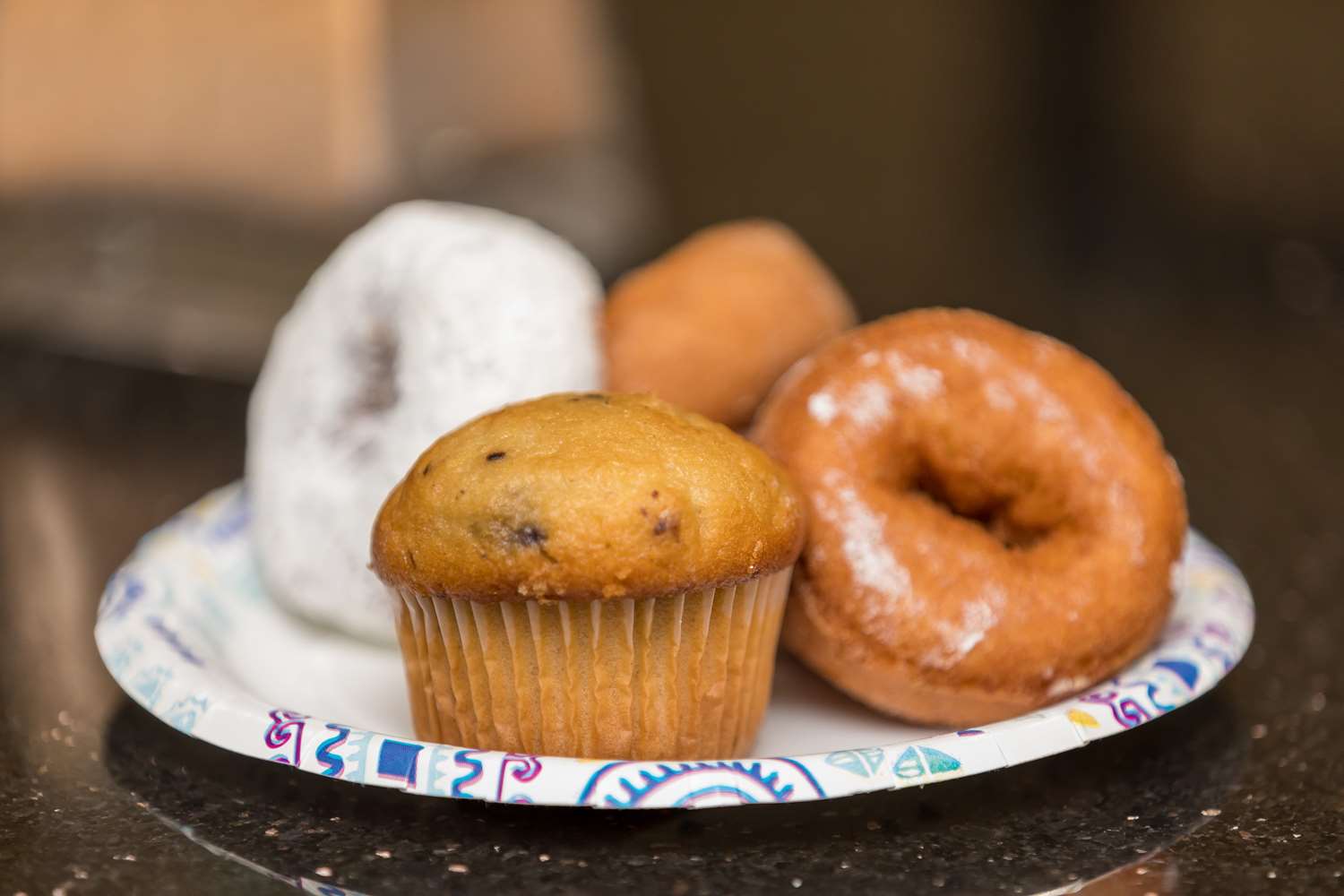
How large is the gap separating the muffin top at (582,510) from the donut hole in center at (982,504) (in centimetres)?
20

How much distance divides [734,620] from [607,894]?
0.70 ft

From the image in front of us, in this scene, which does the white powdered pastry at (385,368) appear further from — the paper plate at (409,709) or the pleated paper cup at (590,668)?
the pleated paper cup at (590,668)

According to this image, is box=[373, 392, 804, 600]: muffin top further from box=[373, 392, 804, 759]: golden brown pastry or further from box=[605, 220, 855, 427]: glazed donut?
box=[605, 220, 855, 427]: glazed donut

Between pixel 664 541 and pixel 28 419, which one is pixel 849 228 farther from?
pixel 664 541

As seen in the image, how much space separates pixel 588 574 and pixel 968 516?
0.41 meters

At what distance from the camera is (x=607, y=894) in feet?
2.78

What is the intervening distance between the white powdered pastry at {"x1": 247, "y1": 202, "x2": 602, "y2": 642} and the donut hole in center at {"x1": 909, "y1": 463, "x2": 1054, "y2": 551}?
28 centimetres

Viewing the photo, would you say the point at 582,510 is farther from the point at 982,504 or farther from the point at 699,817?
the point at 982,504

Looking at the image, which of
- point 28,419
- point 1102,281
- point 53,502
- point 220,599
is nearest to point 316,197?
point 28,419

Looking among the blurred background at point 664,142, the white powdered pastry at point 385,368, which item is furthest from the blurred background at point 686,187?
the white powdered pastry at point 385,368

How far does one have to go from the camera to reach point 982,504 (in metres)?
1.17

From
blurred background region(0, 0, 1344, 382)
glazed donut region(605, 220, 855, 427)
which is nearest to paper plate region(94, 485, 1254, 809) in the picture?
glazed donut region(605, 220, 855, 427)

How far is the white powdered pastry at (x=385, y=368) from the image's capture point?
120 cm

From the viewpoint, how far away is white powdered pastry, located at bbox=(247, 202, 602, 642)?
120cm
